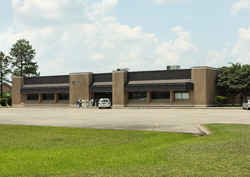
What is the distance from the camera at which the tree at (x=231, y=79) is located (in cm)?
4605

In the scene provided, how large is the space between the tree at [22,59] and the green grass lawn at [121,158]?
259ft

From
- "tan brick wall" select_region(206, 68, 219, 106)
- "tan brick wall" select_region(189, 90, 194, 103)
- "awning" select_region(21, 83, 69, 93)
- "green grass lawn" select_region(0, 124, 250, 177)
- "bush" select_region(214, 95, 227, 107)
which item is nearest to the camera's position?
"green grass lawn" select_region(0, 124, 250, 177)

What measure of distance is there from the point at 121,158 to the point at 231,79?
143 feet

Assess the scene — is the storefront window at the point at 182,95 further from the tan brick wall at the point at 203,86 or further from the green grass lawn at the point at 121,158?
the green grass lawn at the point at 121,158

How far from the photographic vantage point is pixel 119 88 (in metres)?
52.3

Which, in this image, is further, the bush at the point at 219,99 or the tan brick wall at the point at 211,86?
the tan brick wall at the point at 211,86

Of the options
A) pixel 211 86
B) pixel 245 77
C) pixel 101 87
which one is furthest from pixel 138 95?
pixel 245 77

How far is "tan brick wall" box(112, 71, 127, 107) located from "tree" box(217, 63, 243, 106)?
1749 cm

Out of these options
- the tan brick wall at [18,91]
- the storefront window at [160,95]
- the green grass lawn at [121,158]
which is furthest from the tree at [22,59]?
the green grass lawn at [121,158]

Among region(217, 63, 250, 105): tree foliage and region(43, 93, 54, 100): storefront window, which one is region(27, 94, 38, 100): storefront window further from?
region(217, 63, 250, 105): tree foliage

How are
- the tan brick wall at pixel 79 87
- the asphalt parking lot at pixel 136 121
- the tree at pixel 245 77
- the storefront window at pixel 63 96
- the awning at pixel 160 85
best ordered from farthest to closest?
the storefront window at pixel 63 96, the tan brick wall at pixel 79 87, the awning at pixel 160 85, the tree at pixel 245 77, the asphalt parking lot at pixel 136 121

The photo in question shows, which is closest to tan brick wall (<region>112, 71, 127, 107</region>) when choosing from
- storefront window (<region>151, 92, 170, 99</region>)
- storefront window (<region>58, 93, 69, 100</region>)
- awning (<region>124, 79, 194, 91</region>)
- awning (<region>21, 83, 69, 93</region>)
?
awning (<region>124, 79, 194, 91</region>)

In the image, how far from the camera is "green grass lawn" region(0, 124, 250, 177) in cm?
579

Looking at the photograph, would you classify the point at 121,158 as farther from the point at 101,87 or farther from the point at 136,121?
the point at 101,87
